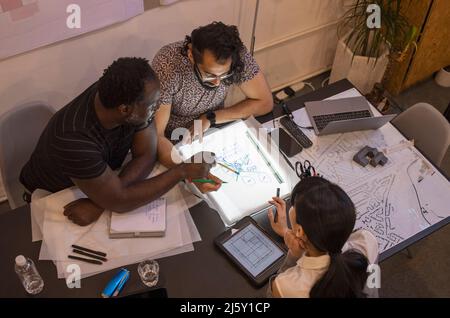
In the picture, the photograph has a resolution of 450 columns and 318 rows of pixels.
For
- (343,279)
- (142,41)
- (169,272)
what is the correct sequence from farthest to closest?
(142,41) → (169,272) → (343,279)

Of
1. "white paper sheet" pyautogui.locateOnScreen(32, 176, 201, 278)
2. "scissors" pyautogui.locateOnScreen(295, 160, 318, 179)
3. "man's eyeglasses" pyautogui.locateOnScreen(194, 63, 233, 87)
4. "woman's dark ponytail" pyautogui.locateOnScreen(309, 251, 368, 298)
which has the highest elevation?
"man's eyeglasses" pyautogui.locateOnScreen(194, 63, 233, 87)

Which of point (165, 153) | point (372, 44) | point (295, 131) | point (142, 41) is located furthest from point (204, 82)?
point (372, 44)

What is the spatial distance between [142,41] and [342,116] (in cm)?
113

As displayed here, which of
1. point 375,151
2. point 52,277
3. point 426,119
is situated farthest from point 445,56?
point 52,277

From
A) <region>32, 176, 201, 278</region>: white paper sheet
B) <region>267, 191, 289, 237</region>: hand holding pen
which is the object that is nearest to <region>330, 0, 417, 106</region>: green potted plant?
<region>267, 191, 289, 237</region>: hand holding pen

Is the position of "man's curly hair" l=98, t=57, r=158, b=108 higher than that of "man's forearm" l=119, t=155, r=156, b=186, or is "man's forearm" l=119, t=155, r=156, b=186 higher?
"man's curly hair" l=98, t=57, r=158, b=108

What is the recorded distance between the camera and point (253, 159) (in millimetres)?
2068

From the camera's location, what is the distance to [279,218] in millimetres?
1862

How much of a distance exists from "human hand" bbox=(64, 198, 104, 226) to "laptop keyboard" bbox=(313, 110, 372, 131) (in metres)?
1.12

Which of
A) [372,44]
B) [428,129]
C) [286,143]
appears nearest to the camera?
[286,143]

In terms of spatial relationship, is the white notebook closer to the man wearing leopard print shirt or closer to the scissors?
the man wearing leopard print shirt

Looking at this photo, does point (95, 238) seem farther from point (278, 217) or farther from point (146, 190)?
point (278, 217)

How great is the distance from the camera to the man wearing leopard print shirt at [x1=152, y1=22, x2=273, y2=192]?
2029 millimetres
